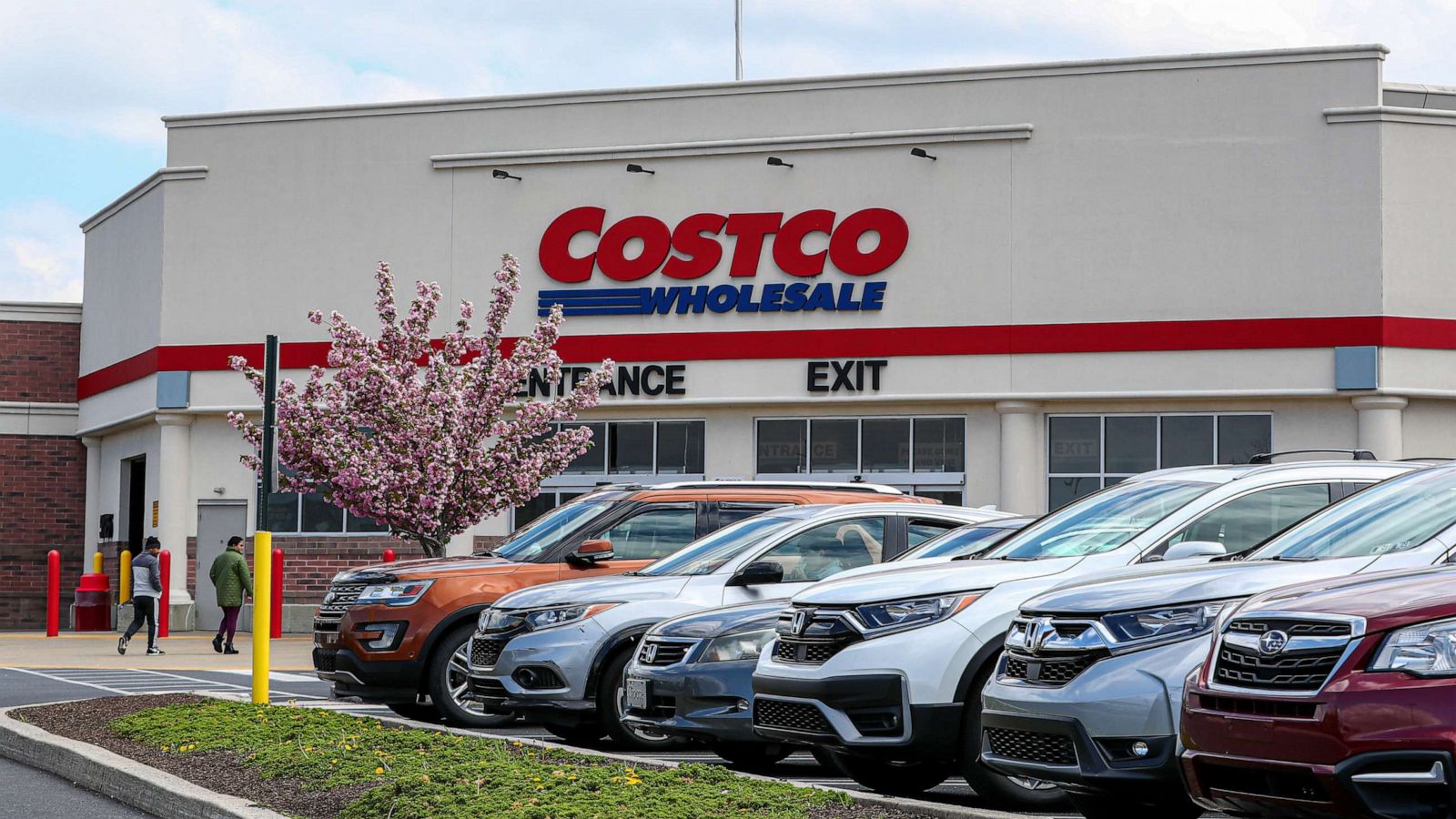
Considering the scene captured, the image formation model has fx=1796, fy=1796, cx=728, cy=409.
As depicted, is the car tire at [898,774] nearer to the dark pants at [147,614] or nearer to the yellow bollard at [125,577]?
the dark pants at [147,614]

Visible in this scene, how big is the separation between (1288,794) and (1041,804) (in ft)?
8.52

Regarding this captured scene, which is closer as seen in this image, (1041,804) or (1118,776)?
(1118,776)

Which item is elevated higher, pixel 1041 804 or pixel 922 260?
pixel 922 260

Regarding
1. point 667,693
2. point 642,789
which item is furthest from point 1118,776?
point 667,693

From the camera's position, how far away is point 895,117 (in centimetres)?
2934

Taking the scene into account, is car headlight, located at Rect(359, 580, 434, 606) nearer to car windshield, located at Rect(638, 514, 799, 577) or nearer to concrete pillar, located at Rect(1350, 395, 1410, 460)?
car windshield, located at Rect(638, 514, 799, 577)

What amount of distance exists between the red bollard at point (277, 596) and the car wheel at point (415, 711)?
1452 centimetres

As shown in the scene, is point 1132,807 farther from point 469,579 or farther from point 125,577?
point 125,577

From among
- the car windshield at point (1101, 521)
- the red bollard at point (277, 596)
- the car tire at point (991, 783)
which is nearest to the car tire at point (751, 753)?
the car windshield at point (1101, 521)

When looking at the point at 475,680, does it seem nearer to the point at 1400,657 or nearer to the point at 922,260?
the point at 1400,657

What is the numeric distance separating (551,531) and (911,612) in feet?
19.7

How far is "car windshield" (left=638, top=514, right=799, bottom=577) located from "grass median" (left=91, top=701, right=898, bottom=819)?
7.24 feet

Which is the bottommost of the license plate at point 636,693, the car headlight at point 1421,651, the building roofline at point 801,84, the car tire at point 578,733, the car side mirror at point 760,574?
the car tire at point 578,733

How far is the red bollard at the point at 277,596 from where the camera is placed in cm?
2878
